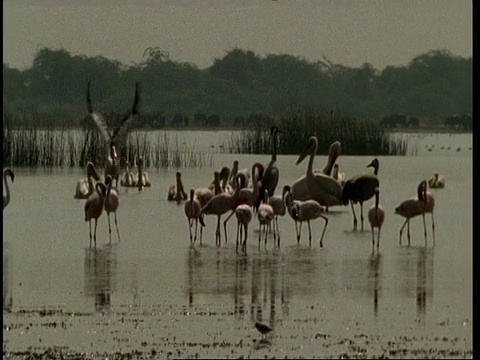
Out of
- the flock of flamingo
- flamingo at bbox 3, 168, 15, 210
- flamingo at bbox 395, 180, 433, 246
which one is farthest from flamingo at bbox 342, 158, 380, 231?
flamingo at bbox 3, 168, 15, 210

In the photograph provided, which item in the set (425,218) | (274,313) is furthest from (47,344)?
(425,218)

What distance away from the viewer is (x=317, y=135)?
3.29m

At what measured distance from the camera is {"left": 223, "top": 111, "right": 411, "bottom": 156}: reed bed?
325 centimetres

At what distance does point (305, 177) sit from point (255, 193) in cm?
18

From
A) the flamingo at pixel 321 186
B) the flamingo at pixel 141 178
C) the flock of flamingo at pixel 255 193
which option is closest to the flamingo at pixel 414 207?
the flock of flamingo at pixel 255 193

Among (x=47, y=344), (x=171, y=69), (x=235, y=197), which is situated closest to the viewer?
(x=47, y=344)

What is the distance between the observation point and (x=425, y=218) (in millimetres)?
3316

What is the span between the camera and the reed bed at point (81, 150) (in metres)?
3.29

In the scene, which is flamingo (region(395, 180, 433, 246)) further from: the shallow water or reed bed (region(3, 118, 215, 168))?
reed bed (region(3, 118, 215, 168))

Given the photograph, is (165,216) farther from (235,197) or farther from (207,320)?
(207,320)

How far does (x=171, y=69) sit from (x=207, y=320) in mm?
786

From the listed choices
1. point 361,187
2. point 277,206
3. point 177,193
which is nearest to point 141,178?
point 177,193

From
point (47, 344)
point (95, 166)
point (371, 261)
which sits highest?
point (95, 166)

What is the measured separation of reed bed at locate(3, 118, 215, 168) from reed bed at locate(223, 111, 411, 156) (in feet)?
0.46
